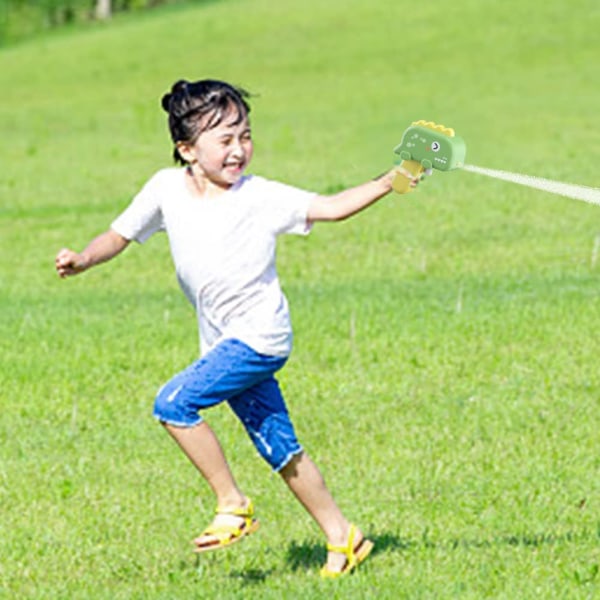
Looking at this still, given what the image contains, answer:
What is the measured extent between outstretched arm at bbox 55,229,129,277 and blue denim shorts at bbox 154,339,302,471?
56 cm

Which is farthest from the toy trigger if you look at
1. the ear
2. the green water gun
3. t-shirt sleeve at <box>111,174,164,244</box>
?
t-shirt sleeve at <box>111,174,164,244</box>

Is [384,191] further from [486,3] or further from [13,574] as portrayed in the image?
[486,3]

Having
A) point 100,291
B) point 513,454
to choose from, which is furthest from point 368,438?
point 100,291

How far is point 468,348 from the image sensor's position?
413 inches

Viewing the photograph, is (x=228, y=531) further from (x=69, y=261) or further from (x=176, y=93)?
(x=176, y=93)

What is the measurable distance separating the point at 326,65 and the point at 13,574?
3729 cm

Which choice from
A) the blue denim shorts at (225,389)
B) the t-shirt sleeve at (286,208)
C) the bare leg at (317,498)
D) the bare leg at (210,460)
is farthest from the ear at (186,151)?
the bare leg at (317,498)

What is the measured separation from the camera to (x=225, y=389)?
226 inches

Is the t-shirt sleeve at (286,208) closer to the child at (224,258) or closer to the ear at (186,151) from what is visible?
the child at (224,258)

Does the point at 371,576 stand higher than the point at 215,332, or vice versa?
the point at 215,332

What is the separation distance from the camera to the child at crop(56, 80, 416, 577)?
5.68 m

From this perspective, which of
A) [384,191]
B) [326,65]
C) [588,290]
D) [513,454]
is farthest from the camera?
[326,65]

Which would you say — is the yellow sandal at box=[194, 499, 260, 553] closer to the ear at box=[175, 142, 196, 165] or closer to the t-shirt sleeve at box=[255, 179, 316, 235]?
the t-shirt sleeve at box=[255, 179, 316, 235]

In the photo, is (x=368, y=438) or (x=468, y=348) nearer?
(x=368, y=438)
